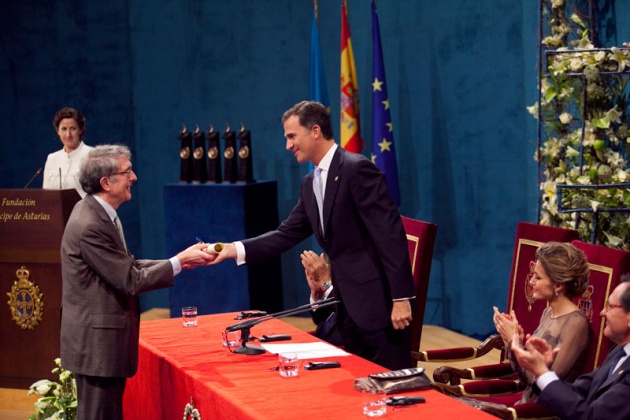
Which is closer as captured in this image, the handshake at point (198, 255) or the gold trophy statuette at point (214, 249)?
the handshake at point (198, 255)

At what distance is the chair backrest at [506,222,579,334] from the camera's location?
3992 mm

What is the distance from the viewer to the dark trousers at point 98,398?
3414 millimetres

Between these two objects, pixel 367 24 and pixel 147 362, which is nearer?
pixel 147 362

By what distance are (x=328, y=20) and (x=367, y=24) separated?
0.41 meters

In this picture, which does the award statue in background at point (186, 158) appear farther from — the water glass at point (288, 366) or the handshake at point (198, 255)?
the water glass at point (288, 366)

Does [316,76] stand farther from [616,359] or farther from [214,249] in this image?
[616,359]

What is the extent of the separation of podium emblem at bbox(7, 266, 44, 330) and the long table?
1.71 metres

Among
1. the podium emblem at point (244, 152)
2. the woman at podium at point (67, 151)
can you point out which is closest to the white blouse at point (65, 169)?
the woman at podium at point (67, 151)

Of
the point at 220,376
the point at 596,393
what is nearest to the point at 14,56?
the point at 220,376

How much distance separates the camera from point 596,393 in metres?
2.92

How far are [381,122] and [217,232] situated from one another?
1.48m

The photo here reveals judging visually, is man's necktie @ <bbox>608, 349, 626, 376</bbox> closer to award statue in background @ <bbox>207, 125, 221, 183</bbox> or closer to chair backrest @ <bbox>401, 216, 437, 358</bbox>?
chair backrest @ <bbox>401, 216, 437, 358</bbox>

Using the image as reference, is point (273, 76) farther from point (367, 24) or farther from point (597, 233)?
point (597, 233)

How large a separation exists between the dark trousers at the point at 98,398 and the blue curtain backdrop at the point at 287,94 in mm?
3682
